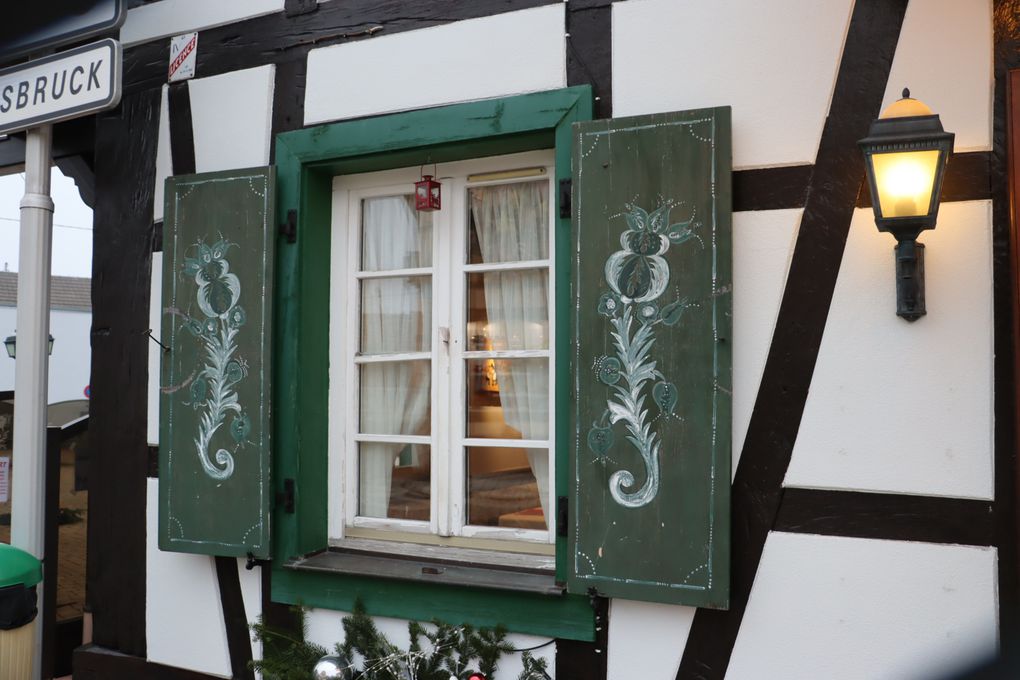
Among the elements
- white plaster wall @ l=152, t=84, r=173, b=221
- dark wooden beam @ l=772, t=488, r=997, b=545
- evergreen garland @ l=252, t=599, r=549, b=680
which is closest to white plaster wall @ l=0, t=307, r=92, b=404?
white plaster wall @ l=152, t=84, r=173, b=221

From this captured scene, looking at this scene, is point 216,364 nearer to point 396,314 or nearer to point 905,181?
point 396,314

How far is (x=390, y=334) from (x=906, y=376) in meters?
2.00

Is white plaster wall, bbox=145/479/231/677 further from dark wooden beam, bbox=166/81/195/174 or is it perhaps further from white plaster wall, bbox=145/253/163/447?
dark wooden beam, bbox=166/81/195/174

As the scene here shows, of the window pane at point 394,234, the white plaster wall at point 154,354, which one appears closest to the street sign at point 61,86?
the white plaster wall at point 154,354

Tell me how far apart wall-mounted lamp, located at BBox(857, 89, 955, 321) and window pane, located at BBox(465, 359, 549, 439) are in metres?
1.34

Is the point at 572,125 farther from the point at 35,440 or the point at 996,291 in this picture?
the point at 35,440

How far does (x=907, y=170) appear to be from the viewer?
261 cm

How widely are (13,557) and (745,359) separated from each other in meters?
2.83

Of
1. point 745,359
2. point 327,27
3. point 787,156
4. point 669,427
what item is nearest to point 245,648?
point 669,427

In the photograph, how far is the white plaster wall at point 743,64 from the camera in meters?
2.94

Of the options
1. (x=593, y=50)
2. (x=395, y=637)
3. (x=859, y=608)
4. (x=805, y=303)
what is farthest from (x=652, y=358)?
(x=395, y=637)

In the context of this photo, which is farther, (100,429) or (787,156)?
(100,429)

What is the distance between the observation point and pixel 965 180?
274 cm

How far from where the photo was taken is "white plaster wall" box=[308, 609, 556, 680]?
3252 millimetres
